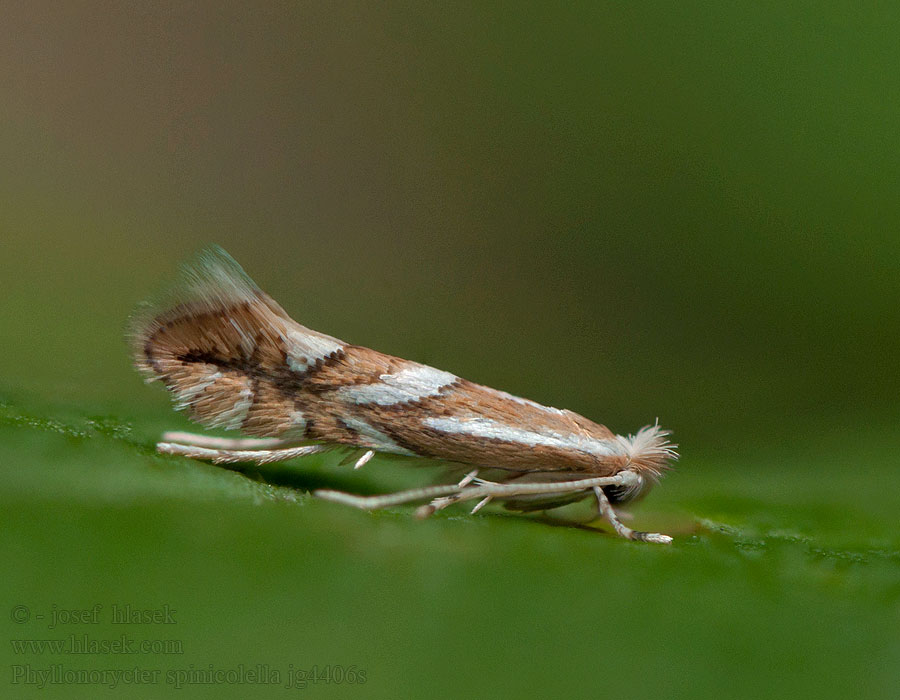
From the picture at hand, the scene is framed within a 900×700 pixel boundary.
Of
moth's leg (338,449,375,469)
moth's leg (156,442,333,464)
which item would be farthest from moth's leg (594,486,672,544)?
moth's leg (156,442,333,464)

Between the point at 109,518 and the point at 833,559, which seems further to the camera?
the point at 833,559

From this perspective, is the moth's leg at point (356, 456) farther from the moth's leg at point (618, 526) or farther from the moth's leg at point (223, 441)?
the moth's leg at point (618, 526)

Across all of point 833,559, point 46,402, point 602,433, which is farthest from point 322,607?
point 602,433

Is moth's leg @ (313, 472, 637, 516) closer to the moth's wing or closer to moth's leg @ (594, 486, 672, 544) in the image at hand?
moth's leg @ (594, 486, 672, 544)

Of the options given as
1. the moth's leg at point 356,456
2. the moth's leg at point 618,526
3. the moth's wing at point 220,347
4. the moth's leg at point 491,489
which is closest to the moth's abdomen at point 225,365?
the moth's wing at point 220,347

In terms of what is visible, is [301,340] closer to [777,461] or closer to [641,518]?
[641,518]

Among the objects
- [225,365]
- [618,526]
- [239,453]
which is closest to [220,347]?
[225,365]
